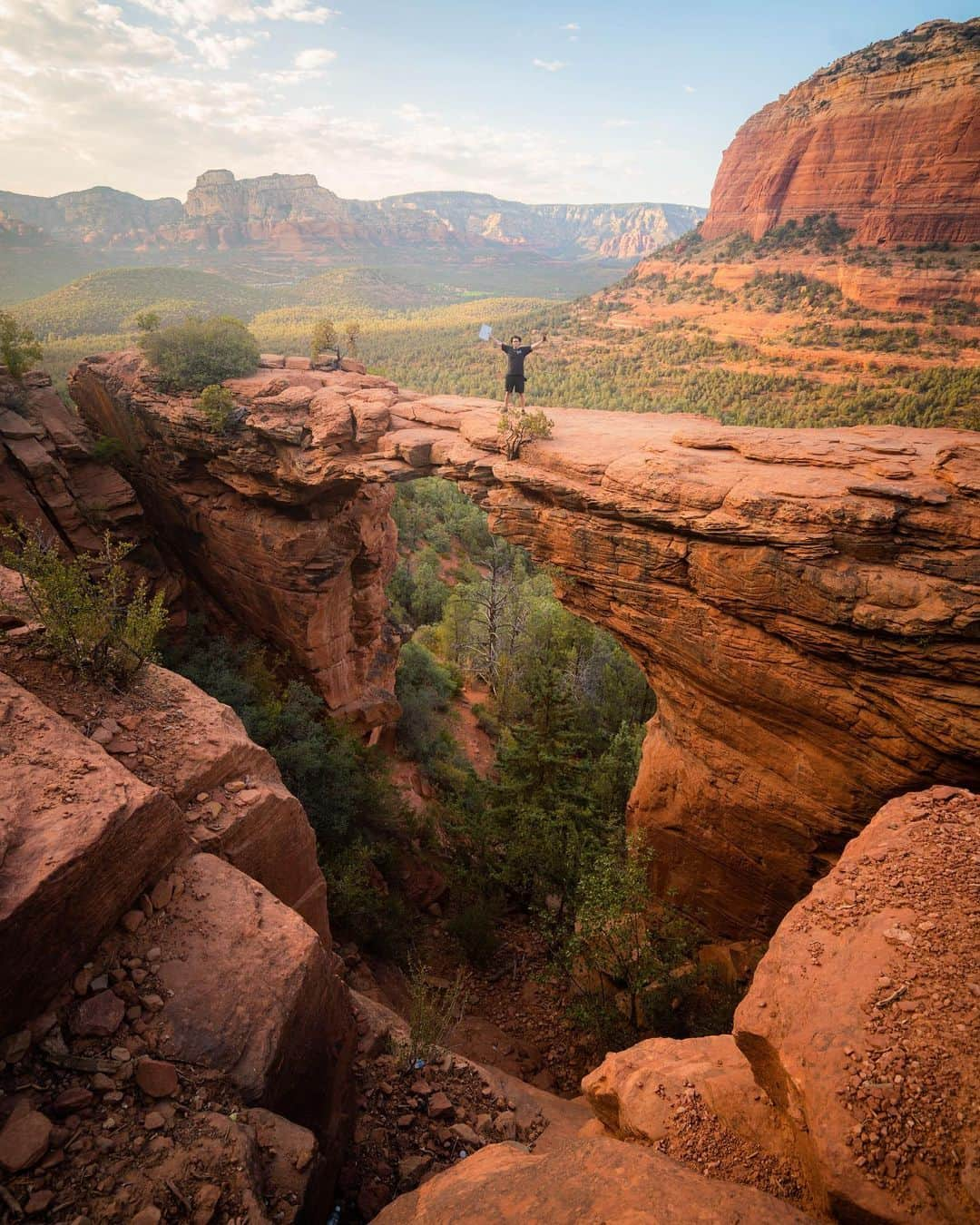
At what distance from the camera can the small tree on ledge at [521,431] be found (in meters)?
12.9

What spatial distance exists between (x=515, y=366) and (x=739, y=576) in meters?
7.52

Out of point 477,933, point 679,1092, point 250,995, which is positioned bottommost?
point 477,933

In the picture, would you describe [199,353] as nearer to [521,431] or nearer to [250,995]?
[521,431]

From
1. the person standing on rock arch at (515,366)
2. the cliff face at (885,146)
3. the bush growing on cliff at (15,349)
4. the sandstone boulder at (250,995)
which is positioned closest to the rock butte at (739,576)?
the person standing on rock arch at (515,366)

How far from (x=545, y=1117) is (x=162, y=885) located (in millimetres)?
5904

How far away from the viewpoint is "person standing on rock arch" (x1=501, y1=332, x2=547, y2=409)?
1359cm

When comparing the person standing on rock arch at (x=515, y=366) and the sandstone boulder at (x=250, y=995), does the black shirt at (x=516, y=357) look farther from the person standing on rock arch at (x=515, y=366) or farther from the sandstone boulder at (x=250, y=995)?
the sandstone boulder at (x=250, y=995)

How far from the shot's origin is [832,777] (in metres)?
9.76

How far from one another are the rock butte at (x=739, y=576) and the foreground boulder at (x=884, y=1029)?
249 cm

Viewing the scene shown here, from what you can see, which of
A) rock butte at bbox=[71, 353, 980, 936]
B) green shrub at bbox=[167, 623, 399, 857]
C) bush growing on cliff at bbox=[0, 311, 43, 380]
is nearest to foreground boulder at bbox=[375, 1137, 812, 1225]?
rock butte at bbox=[71, 353, 980, 936]

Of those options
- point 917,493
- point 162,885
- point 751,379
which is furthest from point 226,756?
point 751,379

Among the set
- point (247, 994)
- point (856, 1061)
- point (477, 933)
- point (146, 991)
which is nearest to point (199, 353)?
point (477, 933)

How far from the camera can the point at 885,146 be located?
54.8 m

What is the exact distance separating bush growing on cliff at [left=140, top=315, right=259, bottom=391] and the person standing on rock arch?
9.91 meters
